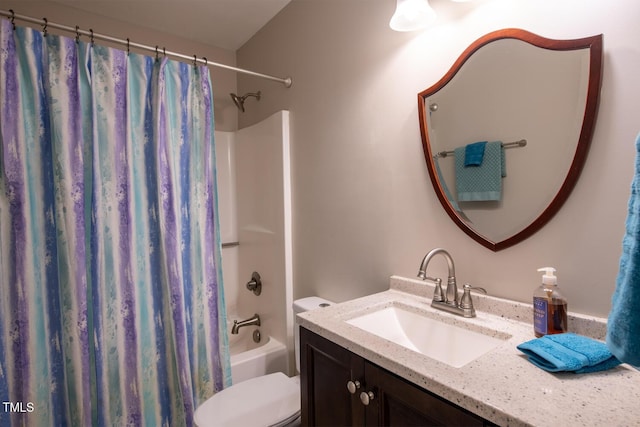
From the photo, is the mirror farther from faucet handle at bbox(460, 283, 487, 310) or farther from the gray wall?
faucet handle at bbox(460, 283, 487, 310)

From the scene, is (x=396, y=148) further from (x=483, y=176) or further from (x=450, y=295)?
(x=450, y=295)

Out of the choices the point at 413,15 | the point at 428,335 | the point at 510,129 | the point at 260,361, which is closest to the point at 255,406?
the point at 260,361

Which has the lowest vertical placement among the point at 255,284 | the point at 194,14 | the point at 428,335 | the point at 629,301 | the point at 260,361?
the point at 260,361

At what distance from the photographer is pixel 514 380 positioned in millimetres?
683

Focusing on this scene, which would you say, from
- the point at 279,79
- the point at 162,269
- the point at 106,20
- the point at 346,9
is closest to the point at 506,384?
the point at 162,269

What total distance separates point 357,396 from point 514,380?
389mm

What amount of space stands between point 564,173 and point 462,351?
23.5 inches

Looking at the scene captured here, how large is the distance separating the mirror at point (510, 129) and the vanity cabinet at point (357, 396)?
1.87 ft

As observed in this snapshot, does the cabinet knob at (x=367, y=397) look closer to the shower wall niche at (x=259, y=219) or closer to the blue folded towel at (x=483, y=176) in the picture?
the blue folded towel at (x=483, y=176)

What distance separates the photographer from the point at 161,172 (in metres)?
1.51

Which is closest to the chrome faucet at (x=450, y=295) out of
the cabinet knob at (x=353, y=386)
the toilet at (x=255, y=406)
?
the cabinet knob at (x=353, y=386)

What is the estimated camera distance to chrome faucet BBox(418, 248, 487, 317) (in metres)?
1.05

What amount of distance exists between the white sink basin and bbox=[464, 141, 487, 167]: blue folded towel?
547 millimetres

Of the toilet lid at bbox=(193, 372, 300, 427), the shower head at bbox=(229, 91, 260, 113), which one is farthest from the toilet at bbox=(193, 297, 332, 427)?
the shower head at bbox=(229, 91, 260, 113)
